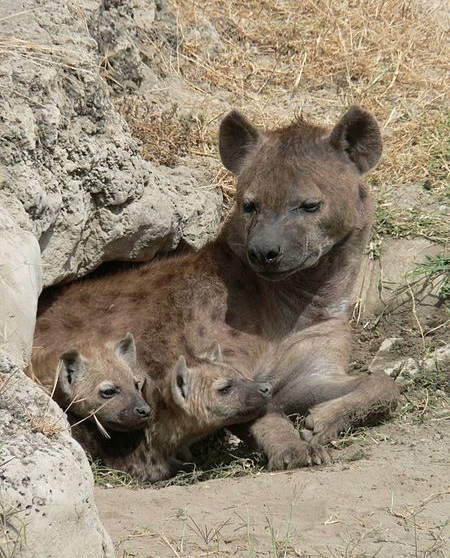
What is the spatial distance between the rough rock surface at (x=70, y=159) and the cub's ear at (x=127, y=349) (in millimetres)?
479

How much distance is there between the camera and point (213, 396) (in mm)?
5562

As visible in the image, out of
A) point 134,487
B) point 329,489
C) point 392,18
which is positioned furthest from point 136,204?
point 392,18

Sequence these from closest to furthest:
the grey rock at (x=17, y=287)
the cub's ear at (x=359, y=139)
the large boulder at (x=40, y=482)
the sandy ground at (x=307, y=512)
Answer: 1. the large boulder at (x=40, y=482)
2. the sandy ground at (x=307, y=512)
3. the grey rock at (x=17, y=287)
4. the cub's ear at (x=359, y=139)

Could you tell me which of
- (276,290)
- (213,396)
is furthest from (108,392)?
(276,290)

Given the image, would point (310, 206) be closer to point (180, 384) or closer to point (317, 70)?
point (180, 384)

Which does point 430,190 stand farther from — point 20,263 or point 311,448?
point 20,263

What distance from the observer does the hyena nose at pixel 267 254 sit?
18.5ft

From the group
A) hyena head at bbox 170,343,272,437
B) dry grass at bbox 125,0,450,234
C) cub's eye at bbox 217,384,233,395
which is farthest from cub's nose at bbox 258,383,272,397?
dry grass at bbox 125,0,450,234

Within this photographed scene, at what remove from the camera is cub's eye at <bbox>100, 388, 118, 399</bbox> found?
17.8 ft

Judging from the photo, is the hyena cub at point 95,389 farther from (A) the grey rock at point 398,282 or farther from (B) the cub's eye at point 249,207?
(A) the grey rock at point 398,282

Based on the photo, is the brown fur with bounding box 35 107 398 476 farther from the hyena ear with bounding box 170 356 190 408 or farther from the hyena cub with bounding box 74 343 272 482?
the hyena ear with bounding box 170 356 190 408

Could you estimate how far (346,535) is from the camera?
4285mm

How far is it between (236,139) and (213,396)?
1.61 m

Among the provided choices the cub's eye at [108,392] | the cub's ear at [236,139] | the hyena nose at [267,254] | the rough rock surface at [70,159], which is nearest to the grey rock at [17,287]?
the rough rock surface at [70,159]
